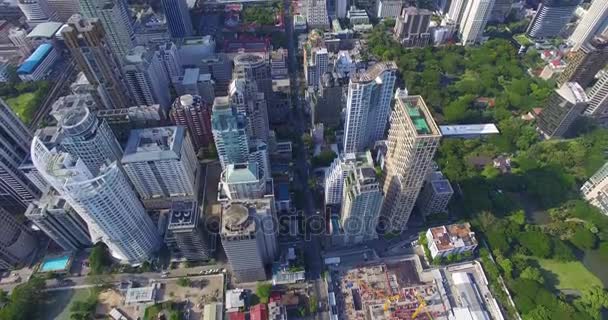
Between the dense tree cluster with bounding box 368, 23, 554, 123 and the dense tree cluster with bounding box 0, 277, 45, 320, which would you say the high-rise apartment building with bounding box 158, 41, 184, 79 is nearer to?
the dense tree cluster with bounding box 0, 277, 45, 320

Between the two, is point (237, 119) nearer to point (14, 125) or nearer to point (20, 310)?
point (14, 125)

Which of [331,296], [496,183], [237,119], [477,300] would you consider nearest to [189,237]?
[237,119]

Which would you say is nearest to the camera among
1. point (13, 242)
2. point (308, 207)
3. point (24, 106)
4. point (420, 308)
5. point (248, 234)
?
point (248, 234)

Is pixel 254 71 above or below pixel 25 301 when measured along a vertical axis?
above

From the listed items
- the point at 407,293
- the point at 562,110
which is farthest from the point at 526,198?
the point at 407,293

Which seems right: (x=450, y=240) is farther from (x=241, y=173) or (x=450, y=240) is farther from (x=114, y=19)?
(x=114, y=19)

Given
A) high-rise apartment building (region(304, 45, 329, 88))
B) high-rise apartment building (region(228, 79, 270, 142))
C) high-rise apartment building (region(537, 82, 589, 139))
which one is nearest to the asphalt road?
high-rise apartment building (region(304, 45, 329, 88))

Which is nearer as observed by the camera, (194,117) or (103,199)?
(103,199)
